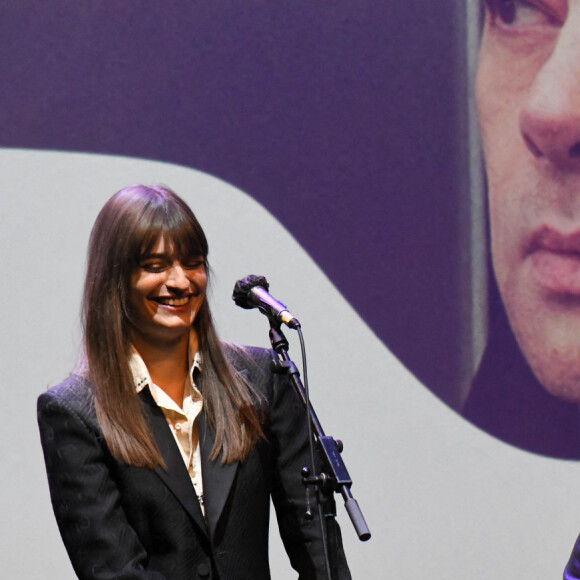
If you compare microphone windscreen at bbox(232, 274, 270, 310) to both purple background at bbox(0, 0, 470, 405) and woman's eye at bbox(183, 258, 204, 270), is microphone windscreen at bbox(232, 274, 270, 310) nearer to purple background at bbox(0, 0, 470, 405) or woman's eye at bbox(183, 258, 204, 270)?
woman's eye at bbox(183, 258, 204, 270)

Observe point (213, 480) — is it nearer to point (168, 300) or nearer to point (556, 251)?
point (168, 300)

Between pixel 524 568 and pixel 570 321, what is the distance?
3.05 ft

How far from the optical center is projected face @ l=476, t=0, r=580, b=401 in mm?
3412

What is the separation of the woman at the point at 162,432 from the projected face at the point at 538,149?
146cm

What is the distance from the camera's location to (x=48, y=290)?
3.22m

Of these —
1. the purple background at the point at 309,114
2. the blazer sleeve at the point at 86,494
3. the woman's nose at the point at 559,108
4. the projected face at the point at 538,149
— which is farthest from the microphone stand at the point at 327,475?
the woman's nose at the point at 559,108

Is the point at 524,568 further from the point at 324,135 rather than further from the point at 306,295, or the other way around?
the point at 324,135

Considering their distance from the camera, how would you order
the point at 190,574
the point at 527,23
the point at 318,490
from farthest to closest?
the point at 527,23 < the point at 190,574 < the point at 318,490

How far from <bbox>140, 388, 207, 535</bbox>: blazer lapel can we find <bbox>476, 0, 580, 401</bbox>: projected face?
168 cm

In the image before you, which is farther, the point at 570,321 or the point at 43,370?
the point at 570,321

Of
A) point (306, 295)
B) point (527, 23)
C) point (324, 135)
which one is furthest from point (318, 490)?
point (527, 23)

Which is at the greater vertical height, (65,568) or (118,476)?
(118,476)

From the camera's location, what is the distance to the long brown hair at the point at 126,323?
A: 6.97 ft

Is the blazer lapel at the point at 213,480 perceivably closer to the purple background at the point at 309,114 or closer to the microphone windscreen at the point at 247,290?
the microphone windscreen at the point at 247,290
